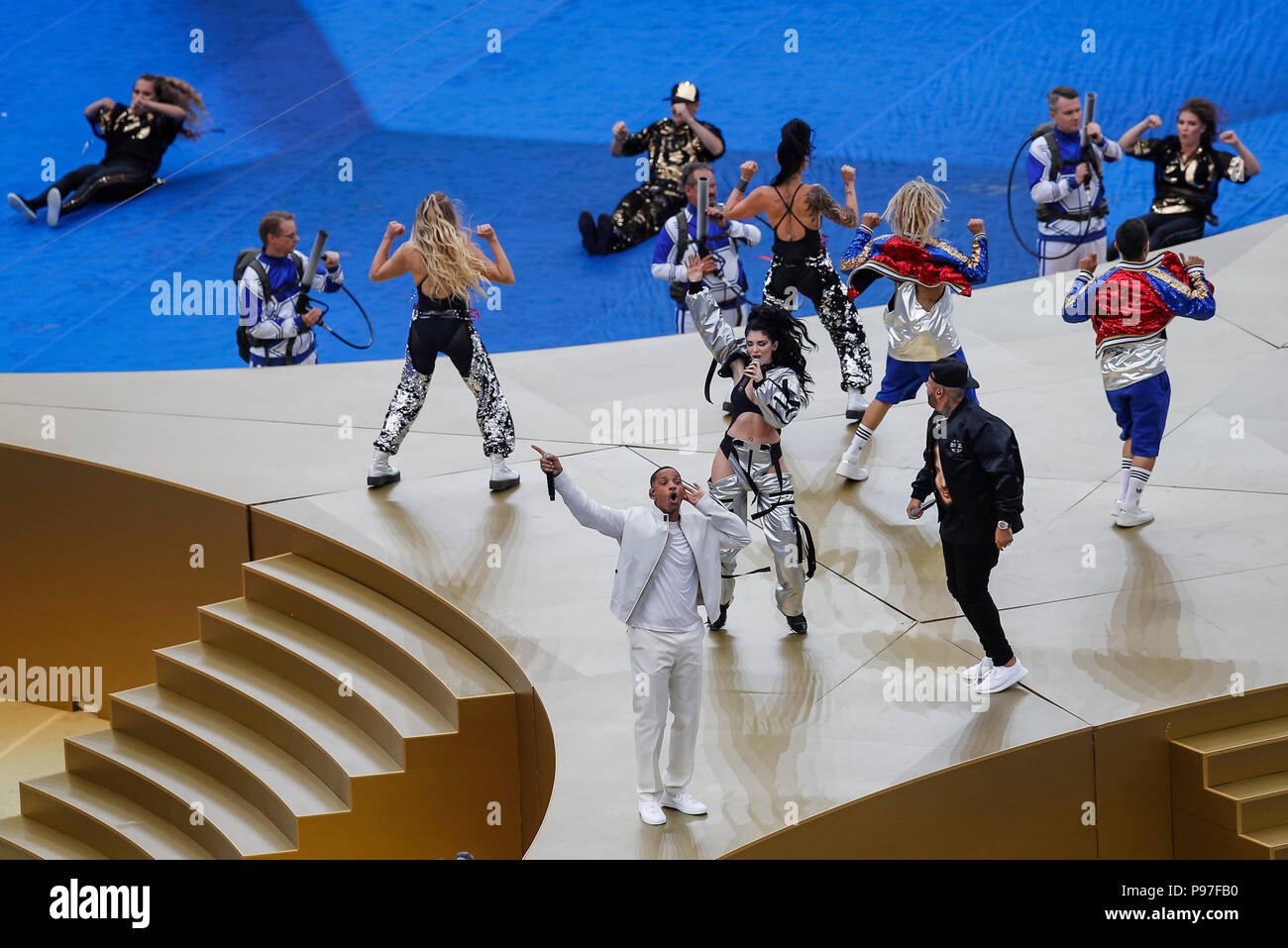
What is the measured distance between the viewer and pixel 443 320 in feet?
29.7

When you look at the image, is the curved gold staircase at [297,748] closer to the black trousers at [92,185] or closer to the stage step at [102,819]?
the stage step at [102,819]

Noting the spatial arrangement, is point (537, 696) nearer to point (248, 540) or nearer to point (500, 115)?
point (248, 540)

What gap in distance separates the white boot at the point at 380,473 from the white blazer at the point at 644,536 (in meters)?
3.38

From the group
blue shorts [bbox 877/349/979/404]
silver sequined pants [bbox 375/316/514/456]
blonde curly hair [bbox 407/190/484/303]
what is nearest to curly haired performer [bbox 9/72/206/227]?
silver sequined pants [bbox 375/316/514/456]

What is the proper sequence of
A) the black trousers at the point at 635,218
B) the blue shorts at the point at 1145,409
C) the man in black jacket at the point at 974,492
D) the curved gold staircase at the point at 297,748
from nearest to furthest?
1. the man in black jacket at the point at 974,492
2. the curved gold staircase at the point at 297,748
3. the blue shorts at the point at 1145,409
4. the black trousers at the point at 635,218

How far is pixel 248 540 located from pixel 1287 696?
5998mm

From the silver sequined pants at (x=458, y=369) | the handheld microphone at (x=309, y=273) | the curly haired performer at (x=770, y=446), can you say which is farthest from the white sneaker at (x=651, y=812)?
the handheld microphone at (x=309, y=273)

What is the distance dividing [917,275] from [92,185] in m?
11.5

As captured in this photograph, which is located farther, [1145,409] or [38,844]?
[38,844]

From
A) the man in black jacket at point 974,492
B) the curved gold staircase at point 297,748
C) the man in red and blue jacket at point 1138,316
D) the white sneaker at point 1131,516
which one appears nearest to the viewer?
the man in black jacket at point 974,492

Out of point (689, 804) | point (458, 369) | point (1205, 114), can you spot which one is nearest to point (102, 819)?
point (458, 369)

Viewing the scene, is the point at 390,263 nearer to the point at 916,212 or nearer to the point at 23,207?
the point at 916,212

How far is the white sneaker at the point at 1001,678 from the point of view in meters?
7.07
